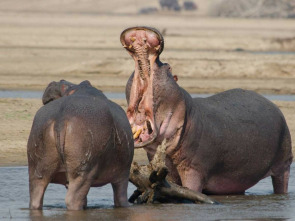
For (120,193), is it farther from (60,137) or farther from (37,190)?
(60,137)

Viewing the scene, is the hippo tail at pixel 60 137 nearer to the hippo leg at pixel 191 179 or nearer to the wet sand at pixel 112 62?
the hippo leg at pixel 191 179

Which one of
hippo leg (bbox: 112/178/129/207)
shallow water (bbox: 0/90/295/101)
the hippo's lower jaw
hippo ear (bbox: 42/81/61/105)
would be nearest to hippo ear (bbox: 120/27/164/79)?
the hippo's lower jaw

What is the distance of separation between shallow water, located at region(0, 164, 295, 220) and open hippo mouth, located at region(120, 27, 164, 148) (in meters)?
0.67

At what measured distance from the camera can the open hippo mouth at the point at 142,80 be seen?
8062 millimetres

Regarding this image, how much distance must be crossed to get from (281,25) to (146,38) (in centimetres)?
4403

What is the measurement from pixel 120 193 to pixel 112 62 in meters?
16.7

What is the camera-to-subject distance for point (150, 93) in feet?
26.8

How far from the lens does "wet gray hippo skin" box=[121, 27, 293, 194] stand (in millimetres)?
8195

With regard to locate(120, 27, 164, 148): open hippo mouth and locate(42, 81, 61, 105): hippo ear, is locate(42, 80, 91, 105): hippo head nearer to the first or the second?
locate(42, 81, 61, 105): hippo ear

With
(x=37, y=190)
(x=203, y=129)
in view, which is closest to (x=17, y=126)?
(x=203, y=129)

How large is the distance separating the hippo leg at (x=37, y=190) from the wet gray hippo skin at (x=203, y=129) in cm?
125

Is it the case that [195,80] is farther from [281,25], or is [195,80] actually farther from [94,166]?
[281,25]

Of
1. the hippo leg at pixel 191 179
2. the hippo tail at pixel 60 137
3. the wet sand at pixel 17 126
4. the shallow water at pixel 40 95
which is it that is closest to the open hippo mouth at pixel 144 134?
the hippo leg at pixel 191 179

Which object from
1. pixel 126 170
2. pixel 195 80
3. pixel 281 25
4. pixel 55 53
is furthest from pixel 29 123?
pixel 281 25
